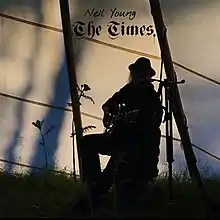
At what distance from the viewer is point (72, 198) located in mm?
6449

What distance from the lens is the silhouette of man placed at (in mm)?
6379

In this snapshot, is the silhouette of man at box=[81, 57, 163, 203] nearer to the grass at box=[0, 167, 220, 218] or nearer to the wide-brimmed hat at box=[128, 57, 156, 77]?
the wide-brimmed hat at box=[128, 57, 156, 77]

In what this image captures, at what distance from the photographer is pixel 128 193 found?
20.9 ft

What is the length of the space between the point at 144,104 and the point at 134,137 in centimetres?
23

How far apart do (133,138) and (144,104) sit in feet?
0.79

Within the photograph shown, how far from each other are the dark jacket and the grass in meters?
0.38

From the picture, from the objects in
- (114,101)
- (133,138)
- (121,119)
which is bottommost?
(133,138)

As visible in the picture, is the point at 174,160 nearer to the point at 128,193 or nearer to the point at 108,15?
the point at 128,193

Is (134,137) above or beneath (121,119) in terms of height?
beneath

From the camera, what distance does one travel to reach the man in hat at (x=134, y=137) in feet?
20.9

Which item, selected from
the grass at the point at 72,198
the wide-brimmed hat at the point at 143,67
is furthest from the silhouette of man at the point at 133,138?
the grass at the point at 72,198

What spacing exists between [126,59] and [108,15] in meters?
0.32

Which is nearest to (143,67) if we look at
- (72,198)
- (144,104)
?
(144,104)

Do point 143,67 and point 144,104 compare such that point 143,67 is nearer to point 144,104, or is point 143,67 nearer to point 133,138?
point 144,104
